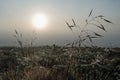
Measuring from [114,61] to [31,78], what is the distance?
14.8 ft

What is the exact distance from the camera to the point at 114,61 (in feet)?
32.8

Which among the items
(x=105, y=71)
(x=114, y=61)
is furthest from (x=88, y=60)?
(x=105, y=71)

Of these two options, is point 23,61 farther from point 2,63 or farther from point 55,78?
point 55,78

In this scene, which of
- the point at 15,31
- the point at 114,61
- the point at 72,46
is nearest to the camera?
the point at 72,46

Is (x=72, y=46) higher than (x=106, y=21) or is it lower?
lower

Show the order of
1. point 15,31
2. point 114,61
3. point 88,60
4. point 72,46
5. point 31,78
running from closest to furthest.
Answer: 1. point 31,78
2. point 72,46
3. point 15,31
4. point 114,61
5. point 88,60

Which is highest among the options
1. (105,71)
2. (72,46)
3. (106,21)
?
(106,21)

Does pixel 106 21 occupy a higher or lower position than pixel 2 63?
higher

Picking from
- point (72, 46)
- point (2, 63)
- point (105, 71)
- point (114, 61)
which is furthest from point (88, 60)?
point (72, 46)

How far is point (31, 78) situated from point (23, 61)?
438 cm

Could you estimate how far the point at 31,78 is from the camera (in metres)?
6.19

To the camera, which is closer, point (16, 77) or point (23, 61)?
point (16, 77)

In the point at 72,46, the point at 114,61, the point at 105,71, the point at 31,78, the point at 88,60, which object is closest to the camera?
the point at 31,78

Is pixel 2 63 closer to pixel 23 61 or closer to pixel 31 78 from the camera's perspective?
pixel 23 61
